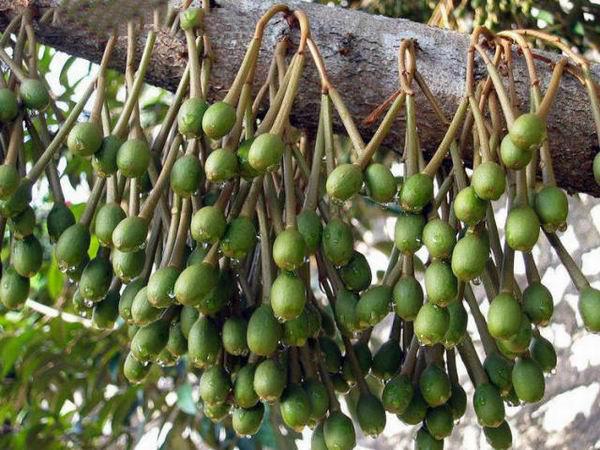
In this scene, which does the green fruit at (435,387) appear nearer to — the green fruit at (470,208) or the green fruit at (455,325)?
the green fruit at (455,325)

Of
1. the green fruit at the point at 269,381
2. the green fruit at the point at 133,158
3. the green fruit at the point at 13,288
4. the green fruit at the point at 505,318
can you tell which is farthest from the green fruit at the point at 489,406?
the green fruit at the point at 13,288

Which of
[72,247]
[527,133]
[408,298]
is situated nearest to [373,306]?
[408,298]

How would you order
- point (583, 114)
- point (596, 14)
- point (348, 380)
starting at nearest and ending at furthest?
point (348, 380)
point (583, 114)
point (596, 14)

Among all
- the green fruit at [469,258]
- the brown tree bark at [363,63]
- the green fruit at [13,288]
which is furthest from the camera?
the brown tree bark at [363,63]

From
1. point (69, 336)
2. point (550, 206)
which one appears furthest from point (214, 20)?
point (69, 336)

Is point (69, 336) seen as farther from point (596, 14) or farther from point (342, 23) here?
point (596, 14)

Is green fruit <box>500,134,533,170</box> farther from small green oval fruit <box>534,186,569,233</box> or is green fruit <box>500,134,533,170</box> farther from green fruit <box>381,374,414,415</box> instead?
green fruit <box>381,374,414,415</box>
